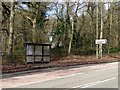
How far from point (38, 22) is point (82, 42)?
16.7 m

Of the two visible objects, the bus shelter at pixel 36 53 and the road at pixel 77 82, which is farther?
the bus shelter at pixel 36 53

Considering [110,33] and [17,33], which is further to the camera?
[110,33]

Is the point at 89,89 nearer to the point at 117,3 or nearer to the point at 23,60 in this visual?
the point at 23,60

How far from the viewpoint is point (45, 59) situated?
109ft

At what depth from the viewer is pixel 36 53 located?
32344 mm

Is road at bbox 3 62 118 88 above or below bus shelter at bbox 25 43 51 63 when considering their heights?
below

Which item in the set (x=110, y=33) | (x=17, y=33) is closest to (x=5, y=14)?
(x=17, y=33)

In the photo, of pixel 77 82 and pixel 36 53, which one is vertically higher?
pixel 36 53

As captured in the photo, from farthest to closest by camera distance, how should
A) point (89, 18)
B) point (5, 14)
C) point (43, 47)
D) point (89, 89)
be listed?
point (89, 18), point (5, 14), point (43, 47), point (89, 89)

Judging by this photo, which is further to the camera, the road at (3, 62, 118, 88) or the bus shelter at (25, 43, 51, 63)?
the bus shelter at (25, 43, 51, 63)

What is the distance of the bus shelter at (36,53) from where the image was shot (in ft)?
104

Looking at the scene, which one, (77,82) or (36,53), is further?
(36,53)

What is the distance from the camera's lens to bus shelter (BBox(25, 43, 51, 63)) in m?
31.7

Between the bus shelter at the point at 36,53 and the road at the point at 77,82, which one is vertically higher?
the bus shelter at the point at 36,53
